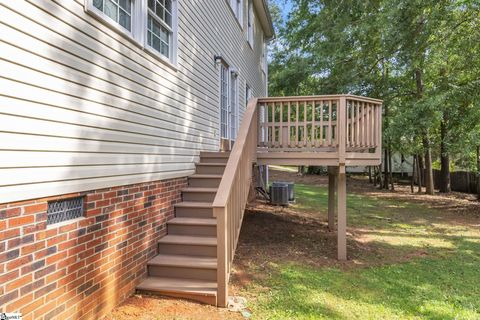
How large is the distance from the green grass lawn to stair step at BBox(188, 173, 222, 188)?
1692 millimetres

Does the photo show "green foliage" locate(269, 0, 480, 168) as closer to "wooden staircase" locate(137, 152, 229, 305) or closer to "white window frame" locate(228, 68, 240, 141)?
"white window frame" locate(228, 68, 240, 141)

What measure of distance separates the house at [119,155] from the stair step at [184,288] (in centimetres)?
2

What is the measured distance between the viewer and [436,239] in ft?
26.5

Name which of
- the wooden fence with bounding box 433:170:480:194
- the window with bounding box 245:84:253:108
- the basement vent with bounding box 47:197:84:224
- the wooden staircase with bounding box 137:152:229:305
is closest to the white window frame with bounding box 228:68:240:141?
the window with bounding box 245:84:253:108

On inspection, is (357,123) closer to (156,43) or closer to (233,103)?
(156,43)

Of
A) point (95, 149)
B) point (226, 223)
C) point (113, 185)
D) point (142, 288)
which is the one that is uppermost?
point (95, 149)

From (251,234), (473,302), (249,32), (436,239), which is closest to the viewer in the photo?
(473,302)

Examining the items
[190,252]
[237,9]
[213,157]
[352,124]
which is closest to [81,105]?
[190,252]

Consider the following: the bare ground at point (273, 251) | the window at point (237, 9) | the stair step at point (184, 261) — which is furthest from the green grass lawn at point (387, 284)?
the window at point (237, 9)

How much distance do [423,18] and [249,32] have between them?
222 inches

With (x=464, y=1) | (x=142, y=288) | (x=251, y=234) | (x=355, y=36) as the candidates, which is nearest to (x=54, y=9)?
(x=142, y=288)

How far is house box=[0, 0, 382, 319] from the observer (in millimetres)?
2578

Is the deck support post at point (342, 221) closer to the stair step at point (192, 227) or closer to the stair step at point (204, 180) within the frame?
the stair step at point (204, 180)

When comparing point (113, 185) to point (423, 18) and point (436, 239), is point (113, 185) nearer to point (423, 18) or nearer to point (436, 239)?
point (436, 239)
